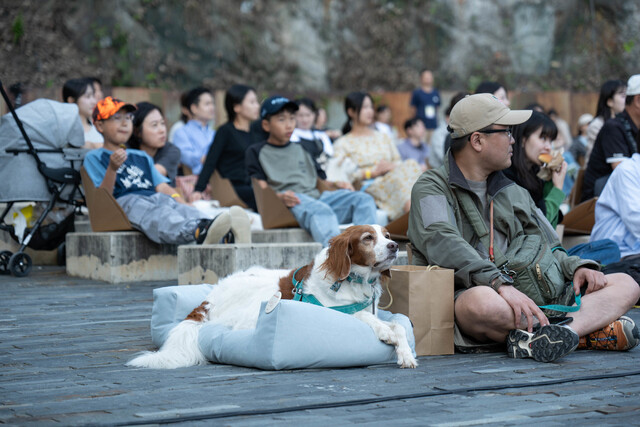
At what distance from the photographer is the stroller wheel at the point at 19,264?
336 inches

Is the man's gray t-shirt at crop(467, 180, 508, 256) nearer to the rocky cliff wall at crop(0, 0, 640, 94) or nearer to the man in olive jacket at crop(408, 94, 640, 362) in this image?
the man in olive jacket at crop(408, 94, 640, 362)

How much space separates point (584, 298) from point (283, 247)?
9.71ft

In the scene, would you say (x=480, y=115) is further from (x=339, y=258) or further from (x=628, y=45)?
(x=628, y=45)

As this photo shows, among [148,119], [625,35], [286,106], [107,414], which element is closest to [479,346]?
[107,414]

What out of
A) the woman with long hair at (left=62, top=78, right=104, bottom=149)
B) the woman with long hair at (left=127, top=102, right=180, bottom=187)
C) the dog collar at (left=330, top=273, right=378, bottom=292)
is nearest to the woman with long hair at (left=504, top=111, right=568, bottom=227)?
the dog collar at (left=330, top=273, right=378, bottom=292)

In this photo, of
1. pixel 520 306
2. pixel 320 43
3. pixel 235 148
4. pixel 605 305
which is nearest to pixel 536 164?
pixel 605 305

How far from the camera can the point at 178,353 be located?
15.1 ft

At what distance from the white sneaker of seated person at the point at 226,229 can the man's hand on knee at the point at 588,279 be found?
3432 millimetres

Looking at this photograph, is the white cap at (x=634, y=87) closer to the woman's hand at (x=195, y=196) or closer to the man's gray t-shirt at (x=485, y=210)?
the man's gray t-shirt at (x=485, y=210)

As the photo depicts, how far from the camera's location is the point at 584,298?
16.5ft

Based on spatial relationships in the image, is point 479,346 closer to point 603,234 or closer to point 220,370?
point 220,370

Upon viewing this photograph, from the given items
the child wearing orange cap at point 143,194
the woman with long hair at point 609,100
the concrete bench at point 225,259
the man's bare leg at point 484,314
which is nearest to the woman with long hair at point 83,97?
the child wearing orange cap at point 143,194

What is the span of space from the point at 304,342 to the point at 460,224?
3.94ft

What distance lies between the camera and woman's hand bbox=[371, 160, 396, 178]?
31.7 ft
